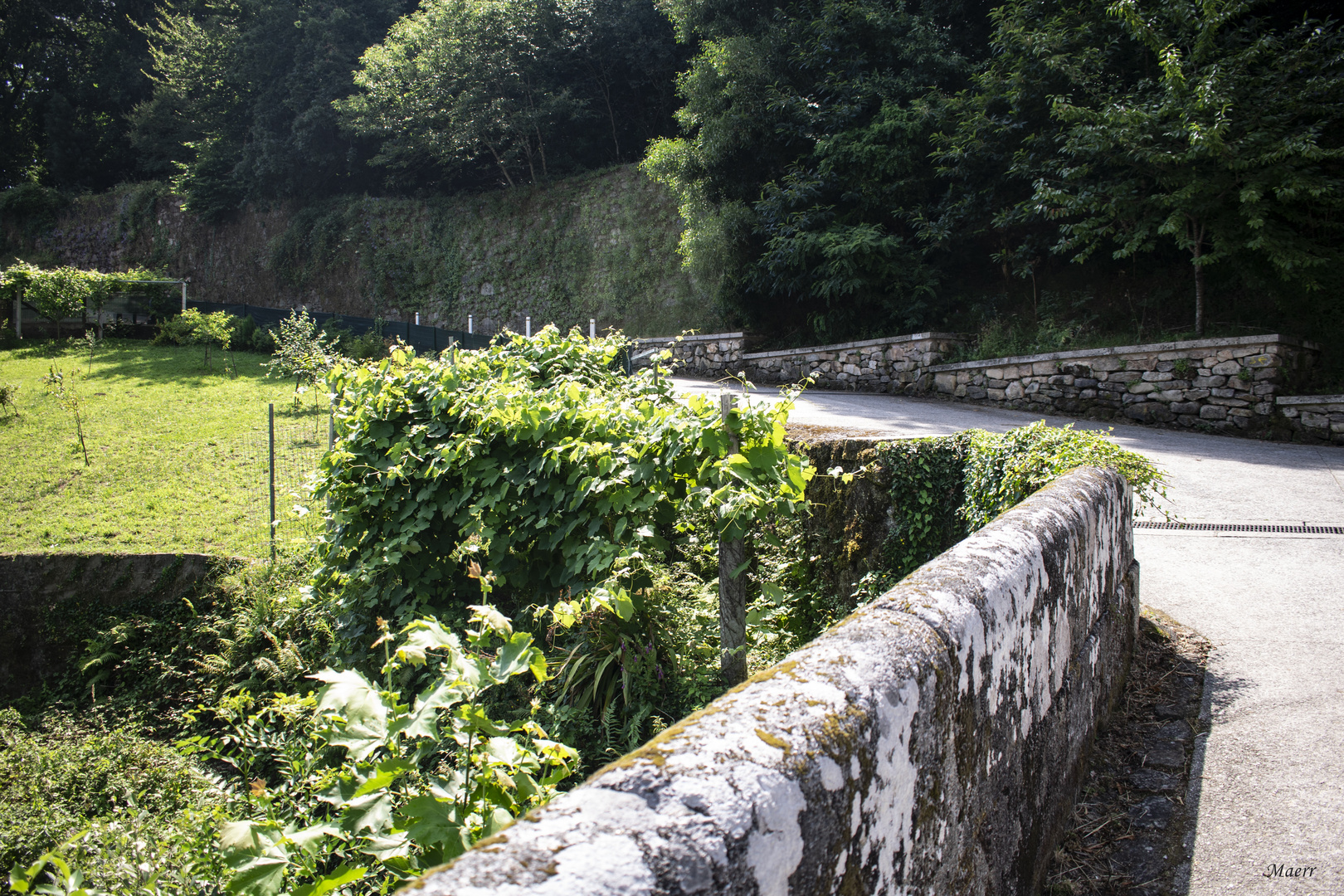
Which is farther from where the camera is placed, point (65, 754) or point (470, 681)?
point (65, 754)

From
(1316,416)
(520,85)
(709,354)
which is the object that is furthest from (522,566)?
(520,85)

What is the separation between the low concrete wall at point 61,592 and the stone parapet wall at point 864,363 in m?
10.1

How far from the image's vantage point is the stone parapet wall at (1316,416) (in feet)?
30.0

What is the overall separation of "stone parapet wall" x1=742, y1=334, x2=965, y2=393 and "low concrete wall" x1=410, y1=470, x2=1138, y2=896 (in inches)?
455

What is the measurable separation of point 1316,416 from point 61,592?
14336 mm

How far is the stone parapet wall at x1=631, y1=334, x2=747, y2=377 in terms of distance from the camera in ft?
55.6

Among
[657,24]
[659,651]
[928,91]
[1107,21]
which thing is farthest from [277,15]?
[659,651]

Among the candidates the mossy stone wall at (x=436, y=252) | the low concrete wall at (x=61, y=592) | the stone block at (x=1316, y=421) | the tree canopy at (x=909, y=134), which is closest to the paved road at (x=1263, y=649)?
the stone block at (x=1316, y=421)

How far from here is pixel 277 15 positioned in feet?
99.2

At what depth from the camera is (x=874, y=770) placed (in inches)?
47.9

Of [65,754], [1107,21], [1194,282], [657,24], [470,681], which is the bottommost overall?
[65,754]

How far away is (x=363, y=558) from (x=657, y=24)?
25212mm

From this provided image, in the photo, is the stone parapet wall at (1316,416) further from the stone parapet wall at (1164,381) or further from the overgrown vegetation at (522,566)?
the overgrown vegetation at (522,566)

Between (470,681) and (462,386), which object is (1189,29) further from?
(470,681)
